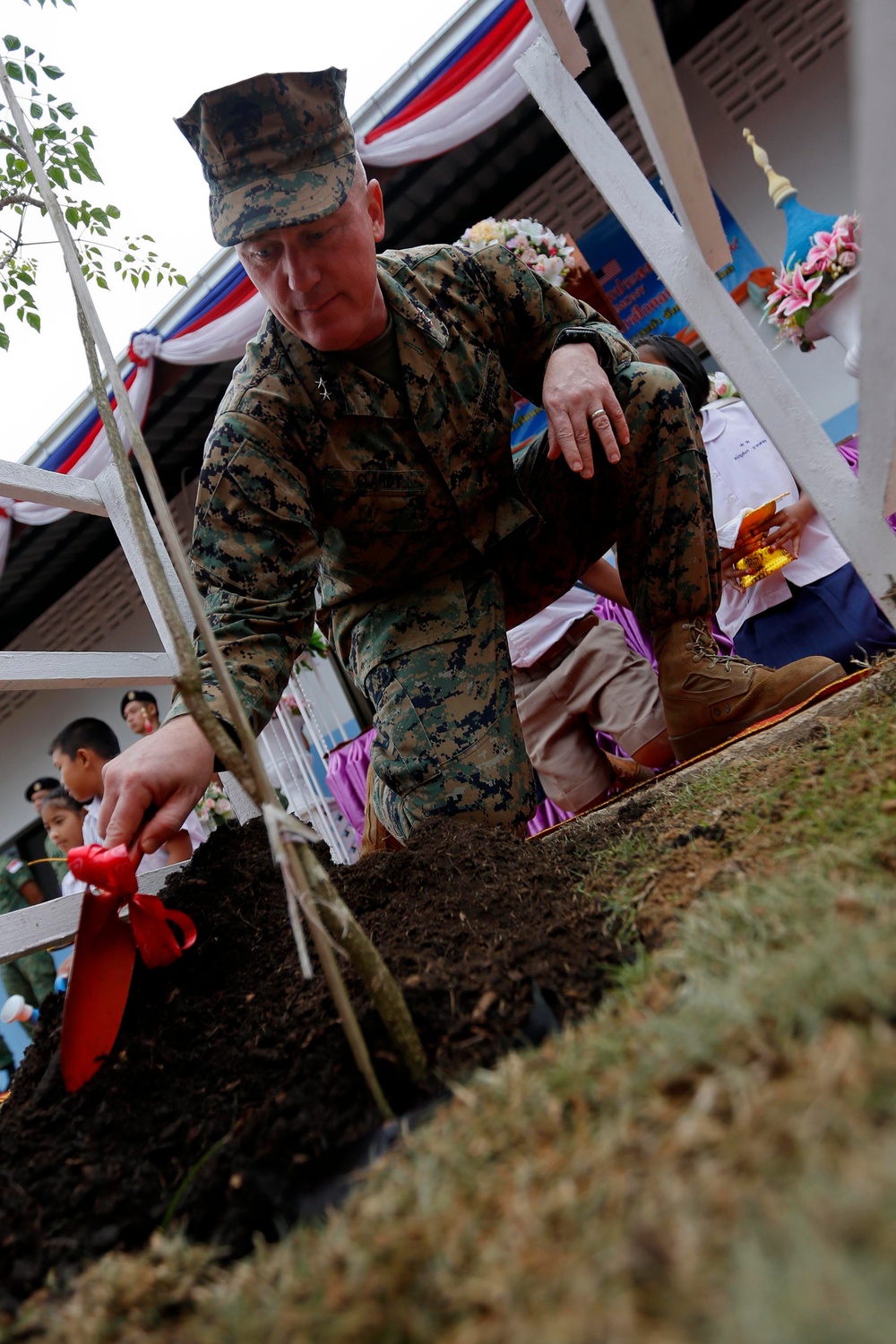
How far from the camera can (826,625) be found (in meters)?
2.70

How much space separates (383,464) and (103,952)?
1.18 m

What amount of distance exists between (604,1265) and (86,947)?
2.76 ft

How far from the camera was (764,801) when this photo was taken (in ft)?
3.70

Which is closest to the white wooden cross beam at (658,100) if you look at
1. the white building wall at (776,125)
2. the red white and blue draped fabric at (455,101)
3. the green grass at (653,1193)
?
the green grass at (653,1193)

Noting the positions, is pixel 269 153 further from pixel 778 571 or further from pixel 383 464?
pixel 778 571

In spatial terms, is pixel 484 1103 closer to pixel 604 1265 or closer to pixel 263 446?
pixel 604 1265

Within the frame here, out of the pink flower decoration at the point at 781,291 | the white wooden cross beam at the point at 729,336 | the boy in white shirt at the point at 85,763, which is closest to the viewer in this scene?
the white wooden cross beam at the point at 729,336

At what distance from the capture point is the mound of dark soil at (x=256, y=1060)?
74 centimetres

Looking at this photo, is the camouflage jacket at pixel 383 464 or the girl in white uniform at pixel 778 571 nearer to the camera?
the camouflage jacket at pixel 383 464

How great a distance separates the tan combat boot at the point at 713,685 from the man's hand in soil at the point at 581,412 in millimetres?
470

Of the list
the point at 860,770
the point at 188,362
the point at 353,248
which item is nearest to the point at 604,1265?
the point at 860,770

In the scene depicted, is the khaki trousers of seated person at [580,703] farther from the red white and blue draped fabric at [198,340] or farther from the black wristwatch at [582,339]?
the red white and blue draped fabric at [198,340]

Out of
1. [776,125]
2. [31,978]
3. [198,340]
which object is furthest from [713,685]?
[31,978]

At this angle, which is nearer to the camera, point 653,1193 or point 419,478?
point 653,1193
